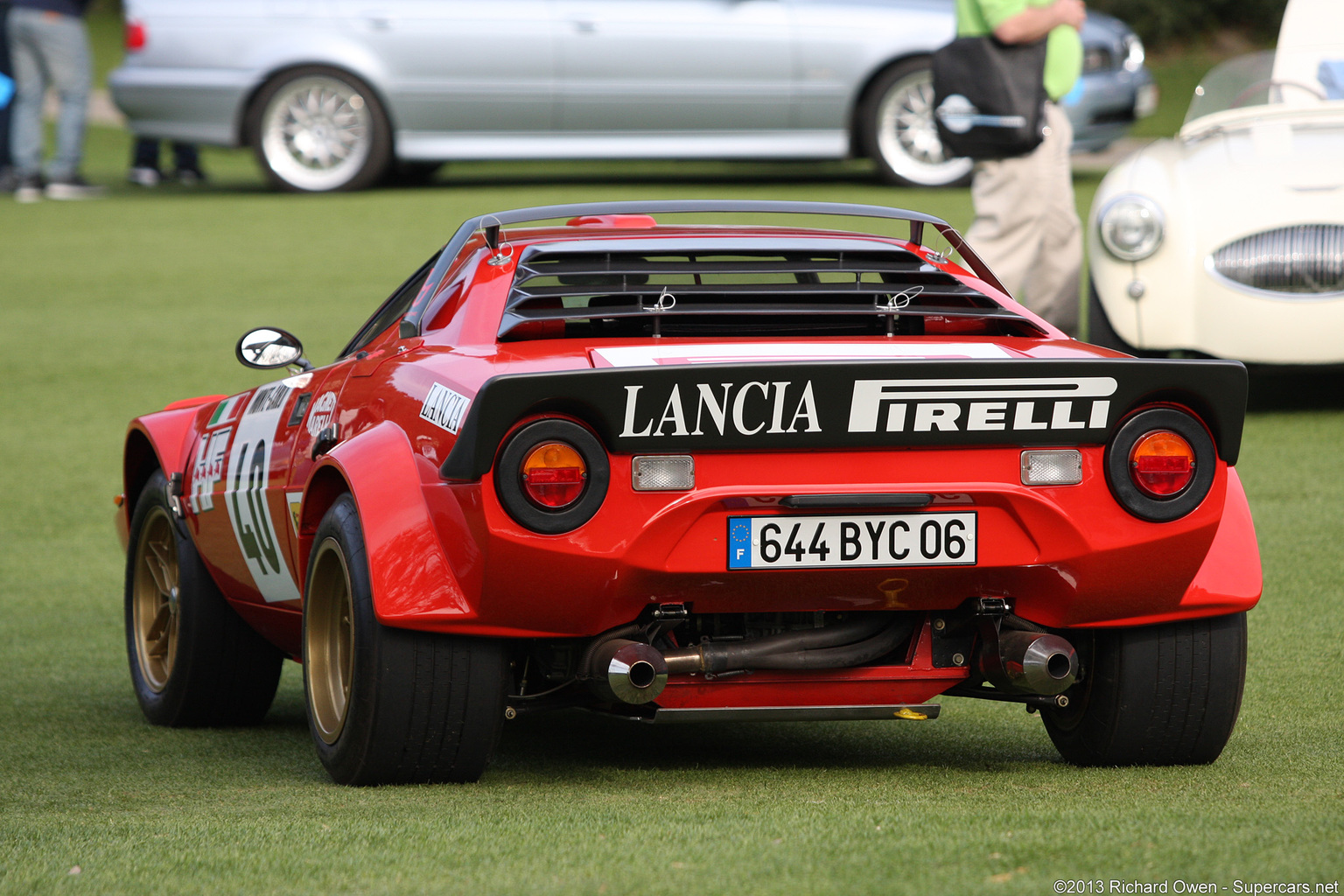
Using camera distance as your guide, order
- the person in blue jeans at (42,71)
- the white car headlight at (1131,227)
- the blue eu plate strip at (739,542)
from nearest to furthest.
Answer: the blue eu plate strip at (739,542) → the white car headlight at (1131,227) → the person in blue jeans at (42,71)

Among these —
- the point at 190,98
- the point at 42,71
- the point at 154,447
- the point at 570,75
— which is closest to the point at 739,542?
the point at 154,447

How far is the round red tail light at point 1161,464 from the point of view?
3652 mm

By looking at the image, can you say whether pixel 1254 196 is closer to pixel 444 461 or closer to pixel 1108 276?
pixel 1108 276

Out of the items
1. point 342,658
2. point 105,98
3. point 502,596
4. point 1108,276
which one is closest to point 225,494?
point 342,658

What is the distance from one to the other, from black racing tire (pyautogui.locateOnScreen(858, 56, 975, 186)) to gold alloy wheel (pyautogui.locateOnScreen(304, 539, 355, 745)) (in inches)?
424

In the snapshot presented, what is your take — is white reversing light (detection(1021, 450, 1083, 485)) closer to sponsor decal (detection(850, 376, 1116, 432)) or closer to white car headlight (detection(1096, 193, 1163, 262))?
sponsor decal (detection(850, 376, 1116, 432))

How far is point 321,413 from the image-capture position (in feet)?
14.7

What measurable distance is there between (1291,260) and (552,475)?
526cm

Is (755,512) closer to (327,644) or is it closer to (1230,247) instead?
(327,644)

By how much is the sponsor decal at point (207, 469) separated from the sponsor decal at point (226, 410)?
0.12 feet

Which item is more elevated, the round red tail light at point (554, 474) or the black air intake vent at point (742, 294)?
the black air intake vent at point (742, 294)

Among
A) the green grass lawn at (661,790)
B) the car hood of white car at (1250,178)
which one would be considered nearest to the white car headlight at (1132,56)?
the car hood of white car at (1250,178)

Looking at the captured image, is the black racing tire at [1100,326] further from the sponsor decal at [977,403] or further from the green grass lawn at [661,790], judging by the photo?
the sponsor decal at [977,403]

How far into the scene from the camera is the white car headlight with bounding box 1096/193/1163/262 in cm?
814
